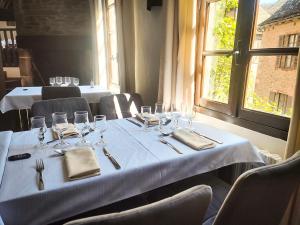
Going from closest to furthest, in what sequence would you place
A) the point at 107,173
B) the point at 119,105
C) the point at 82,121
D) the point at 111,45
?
1. the point at 107,173
2. the point at 82,121
3. the point at 119,105
4. the point at 111,45

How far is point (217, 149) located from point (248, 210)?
0.52 meters

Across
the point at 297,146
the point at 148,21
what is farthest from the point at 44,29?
the point at 297,146

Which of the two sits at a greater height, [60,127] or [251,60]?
[251,60]

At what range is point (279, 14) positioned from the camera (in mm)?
1584

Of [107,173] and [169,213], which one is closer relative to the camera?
[169,213]

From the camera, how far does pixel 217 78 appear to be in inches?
83.4

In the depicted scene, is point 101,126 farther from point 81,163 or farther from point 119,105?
point 119,105

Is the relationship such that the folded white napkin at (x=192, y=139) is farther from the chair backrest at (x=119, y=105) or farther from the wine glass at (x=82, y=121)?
the chair backrest at (x=119, y=105)

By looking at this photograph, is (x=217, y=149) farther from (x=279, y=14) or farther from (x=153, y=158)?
(x=279, y=14)

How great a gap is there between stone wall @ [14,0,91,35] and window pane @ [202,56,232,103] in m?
3.76

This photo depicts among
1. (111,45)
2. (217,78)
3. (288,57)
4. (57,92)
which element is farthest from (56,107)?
(111,45)

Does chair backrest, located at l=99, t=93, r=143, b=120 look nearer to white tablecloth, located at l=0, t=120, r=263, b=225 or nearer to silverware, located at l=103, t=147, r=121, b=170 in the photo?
white tablecloth, located at l=0, t=120, r=263, b=225

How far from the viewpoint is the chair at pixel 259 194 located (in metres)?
0.71

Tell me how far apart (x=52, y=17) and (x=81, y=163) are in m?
4.83
